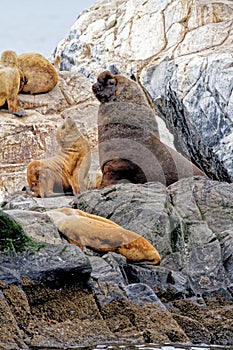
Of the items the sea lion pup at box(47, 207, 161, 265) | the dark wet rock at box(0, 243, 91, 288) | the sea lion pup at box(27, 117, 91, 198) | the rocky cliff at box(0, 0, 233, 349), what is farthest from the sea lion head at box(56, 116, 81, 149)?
the dark wet rock at box(0, 243, 91, 288)

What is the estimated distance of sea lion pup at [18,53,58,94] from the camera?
16.9 meters

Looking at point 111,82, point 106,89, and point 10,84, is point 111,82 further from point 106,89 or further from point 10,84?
point 10,84

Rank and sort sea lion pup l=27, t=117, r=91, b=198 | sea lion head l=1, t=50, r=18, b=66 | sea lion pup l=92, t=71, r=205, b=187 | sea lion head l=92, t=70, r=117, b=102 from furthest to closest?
sea lion head l=1, t=50, r=18, b=66 → sea lion pup l=27, t=117, r=91, b=198 → sea lion head l=92, t=70, r=117, b=102 → sea lion pup l=92, t=71, r=205, b=187

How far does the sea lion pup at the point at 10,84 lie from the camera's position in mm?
15464

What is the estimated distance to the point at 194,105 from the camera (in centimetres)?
1602

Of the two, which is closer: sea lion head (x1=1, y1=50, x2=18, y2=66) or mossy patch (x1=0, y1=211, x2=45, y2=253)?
mossy patch (x1=0, y1=211, x2=45, y2=253)

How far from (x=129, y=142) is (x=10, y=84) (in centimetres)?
705

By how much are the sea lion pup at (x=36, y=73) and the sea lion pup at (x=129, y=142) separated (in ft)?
24.1

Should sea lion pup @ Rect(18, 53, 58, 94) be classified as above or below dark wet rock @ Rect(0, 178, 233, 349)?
above

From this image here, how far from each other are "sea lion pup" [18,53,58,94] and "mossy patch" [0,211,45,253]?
11.9 metres

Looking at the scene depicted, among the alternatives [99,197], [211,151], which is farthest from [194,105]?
[99,197]

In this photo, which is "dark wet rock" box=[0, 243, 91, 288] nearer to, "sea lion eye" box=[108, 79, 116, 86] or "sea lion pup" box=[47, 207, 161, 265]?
"sea lion pup" box=[47, 207, 161, 265]

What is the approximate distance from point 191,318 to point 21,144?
30.1 feet

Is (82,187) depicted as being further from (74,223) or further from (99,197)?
(74,223)
